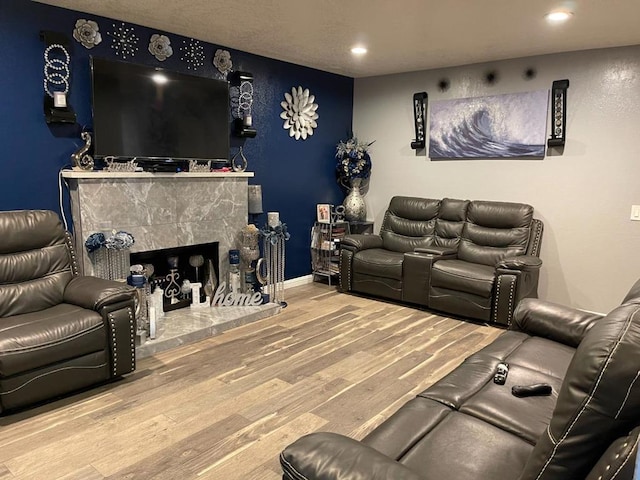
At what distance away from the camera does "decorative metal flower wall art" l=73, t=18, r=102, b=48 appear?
3473 millimetres

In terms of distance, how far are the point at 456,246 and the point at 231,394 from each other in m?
2.98

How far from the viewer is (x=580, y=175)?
4430 mm

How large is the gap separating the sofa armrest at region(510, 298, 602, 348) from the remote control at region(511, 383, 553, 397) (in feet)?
2.21

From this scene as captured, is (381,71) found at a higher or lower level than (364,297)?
higher

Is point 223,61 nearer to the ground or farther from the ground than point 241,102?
farther from the ground

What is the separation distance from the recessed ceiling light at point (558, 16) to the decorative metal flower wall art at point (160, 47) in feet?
9.89

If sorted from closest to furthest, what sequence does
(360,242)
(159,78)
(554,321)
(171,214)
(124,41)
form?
(554,321), (124,41), (159,78), (171,214), (360,242)

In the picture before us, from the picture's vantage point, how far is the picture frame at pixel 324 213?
17.9 feet

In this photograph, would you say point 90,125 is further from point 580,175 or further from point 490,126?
point 580,175

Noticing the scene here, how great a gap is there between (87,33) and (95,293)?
2.01m

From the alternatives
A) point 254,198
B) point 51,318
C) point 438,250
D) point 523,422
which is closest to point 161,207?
point 254,198

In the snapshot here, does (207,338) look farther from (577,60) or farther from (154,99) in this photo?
(577,60)

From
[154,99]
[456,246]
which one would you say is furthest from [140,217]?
[456,246]

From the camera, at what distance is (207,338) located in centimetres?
382
